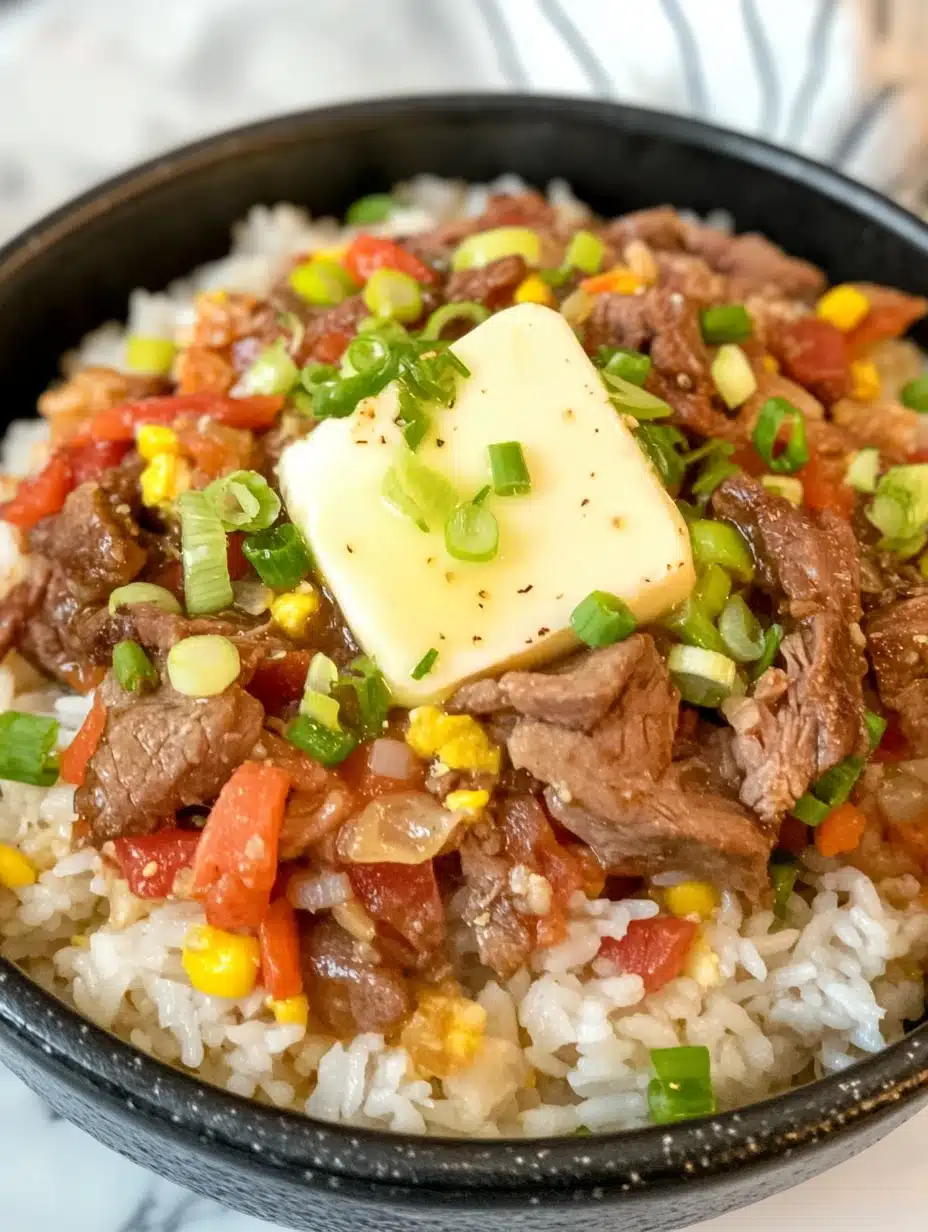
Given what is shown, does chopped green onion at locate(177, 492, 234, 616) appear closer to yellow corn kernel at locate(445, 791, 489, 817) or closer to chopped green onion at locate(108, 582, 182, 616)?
chopped green onion at locate(108, 582, 182, 616)

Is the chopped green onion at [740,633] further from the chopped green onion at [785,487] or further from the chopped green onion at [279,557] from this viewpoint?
the chopped green onion at [279,557]

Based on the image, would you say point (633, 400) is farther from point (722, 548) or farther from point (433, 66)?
point (433, 66)

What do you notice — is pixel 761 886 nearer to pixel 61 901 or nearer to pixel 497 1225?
pixel 497 1225

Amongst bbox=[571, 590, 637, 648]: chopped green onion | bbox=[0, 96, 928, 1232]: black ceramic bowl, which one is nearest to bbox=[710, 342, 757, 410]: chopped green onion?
bbox=[571, 590, 637, 648]: chopped green onion

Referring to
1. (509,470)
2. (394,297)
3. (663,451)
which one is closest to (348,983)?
(509,470)

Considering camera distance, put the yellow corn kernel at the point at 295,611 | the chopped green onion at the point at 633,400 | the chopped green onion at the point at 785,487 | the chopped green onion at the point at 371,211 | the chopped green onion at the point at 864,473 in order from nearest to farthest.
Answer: the yellow corn kernel at the point at 295,611, the chopped green onion at the point at 633,400, the chopped green onion at the point at 785,487, the chopped green onion at the point at 864,473, the chopped green onion at the point at 371,211

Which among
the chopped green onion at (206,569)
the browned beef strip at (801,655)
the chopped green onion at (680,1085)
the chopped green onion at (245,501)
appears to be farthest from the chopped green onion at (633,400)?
the chopped green onion at (680,1085)

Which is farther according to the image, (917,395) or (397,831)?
(917,395)
